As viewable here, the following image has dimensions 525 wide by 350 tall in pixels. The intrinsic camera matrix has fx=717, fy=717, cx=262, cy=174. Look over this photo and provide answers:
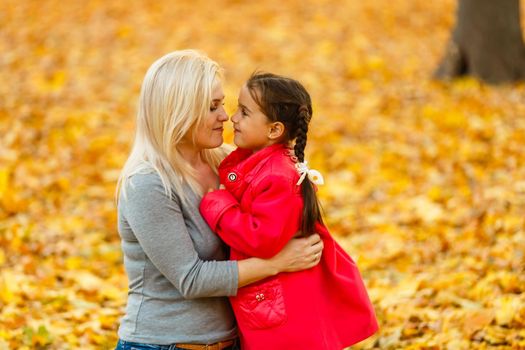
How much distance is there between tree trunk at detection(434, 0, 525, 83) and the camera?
28.9 ft

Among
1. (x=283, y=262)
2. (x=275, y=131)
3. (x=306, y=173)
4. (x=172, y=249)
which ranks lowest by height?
(x=283, y=262)

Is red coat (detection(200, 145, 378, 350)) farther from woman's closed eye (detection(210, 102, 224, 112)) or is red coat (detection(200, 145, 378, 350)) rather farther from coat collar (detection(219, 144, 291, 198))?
woman's closed eye (detection(210, 102, 224, 112))

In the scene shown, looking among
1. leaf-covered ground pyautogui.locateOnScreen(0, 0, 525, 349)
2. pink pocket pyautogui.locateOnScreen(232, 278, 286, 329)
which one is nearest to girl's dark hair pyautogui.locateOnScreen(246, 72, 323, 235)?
pink pocket pyautogui.locateOnScreen(232, 278, 286, 329)

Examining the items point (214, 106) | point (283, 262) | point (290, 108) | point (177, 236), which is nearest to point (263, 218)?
point (283, 262)

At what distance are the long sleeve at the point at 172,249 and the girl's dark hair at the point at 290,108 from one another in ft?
1.20

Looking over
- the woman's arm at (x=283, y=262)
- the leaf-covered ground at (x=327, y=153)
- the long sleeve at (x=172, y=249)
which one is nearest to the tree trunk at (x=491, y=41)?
the leaf-covered ground at (x=327, y=153)

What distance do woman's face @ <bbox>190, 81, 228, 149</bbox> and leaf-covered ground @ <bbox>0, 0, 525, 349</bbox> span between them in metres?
1.65

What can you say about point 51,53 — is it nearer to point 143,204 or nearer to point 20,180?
point 20,180

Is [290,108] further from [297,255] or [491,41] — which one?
[491,41]

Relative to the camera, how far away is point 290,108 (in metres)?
2.74

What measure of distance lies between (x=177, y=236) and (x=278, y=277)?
16.4 inches

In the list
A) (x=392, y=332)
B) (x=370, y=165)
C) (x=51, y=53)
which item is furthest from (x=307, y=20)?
(x=392, y=332)

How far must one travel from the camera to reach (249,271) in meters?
2.69

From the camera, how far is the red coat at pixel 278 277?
8.59 feet
